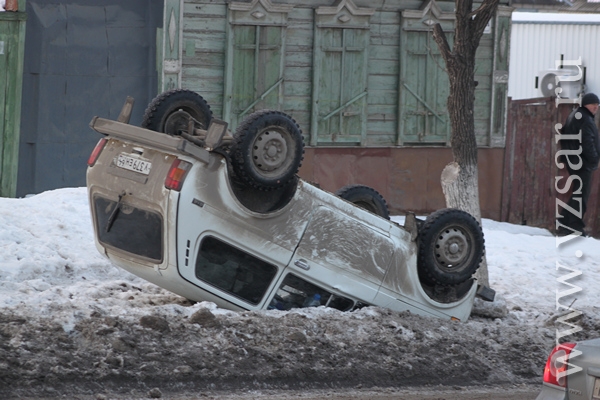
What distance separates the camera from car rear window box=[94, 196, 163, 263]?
7.20 meters

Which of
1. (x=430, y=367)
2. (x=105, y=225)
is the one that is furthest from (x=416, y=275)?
(x=105, y=225)

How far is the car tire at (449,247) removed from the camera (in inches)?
321

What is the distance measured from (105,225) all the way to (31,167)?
837 cm

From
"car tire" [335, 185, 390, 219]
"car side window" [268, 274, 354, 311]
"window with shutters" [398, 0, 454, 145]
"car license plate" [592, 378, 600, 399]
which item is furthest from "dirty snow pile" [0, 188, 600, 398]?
"window with shutters" [398, 0, 454, 145]

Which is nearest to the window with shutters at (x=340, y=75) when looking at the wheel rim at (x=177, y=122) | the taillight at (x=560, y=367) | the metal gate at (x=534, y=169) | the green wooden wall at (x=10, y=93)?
the metal gate at (x=534, y=169)

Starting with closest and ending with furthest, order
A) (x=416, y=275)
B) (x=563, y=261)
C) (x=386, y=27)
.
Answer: (x=416, y=275) < (x=563, y=261) < (x=386, y=27)

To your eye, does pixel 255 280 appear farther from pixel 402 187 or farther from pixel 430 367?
pixel 402 187

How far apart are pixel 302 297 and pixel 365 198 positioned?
5.15ft

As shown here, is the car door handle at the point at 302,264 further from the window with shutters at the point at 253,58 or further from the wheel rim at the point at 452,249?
the window with shutters at the point at 253,58

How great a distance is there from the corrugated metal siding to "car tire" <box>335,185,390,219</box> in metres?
20.6

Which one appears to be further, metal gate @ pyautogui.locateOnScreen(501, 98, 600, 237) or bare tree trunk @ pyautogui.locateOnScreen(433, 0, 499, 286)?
metal gate @ pyautogui.locateOnScreen(501, 98, 600, 237)

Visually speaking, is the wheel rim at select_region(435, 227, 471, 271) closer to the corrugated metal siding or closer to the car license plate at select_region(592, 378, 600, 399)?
the car license plate at select_region(592, 378, 600, 399)

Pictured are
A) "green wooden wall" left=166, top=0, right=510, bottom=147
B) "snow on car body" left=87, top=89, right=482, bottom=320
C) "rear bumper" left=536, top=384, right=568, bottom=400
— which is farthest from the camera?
"green wooden wall" left=166, top=0, right=510, bottom=147

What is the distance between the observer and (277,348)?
6.98 meters
